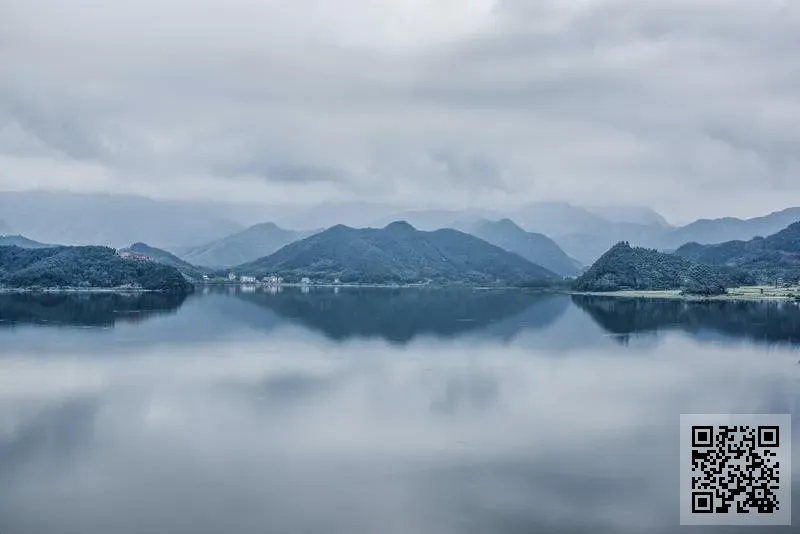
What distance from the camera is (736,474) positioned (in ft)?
37.5

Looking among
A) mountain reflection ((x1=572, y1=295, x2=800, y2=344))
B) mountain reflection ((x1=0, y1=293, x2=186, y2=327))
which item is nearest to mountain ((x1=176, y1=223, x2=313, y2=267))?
mountain reflection ((x1=0, y1=293, x2=186, y2=327))

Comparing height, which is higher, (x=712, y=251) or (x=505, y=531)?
(x=712, y=251)

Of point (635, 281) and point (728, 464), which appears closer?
point (728, 464)

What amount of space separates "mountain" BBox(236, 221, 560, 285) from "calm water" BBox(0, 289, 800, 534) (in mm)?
70289

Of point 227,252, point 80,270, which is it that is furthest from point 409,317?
point 227,252

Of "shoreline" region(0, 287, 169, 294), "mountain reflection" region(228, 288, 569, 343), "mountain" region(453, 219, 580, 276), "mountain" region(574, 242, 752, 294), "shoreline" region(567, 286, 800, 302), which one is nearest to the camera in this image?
"mountain reflection" region(228, 288, 569, 343)

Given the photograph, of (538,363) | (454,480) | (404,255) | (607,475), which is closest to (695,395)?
(538,363)

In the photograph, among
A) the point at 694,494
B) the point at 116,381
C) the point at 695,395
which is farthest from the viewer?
the point at 116,381

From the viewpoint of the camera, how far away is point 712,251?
4006 inches

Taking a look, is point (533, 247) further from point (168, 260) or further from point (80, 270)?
point (80, 270)

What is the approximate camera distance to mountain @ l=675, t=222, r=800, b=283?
75375 millimetres

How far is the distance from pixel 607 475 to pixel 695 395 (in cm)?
796

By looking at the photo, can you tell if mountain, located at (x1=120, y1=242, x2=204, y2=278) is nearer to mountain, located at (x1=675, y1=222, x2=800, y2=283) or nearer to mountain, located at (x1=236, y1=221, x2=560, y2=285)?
mountain, located at (x1=236, y1=221, x2=560, y2=285)

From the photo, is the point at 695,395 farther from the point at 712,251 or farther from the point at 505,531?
the point at 712,251
